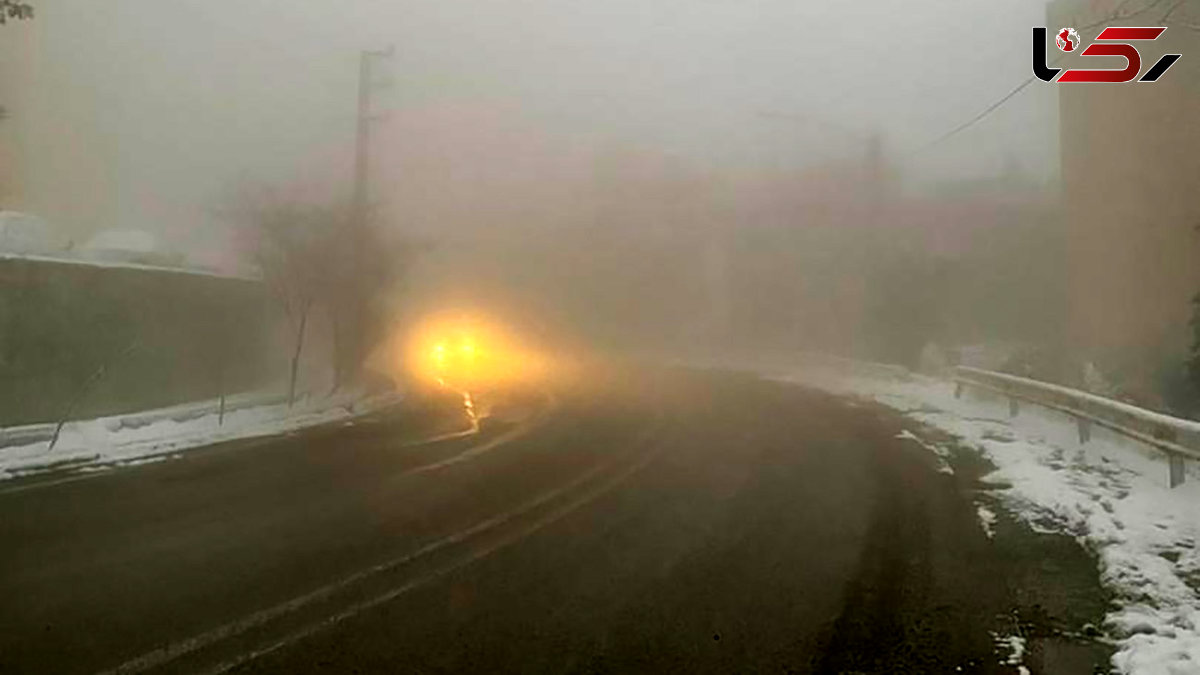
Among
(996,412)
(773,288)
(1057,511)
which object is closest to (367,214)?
(996,412)

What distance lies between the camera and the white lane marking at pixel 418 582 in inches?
211

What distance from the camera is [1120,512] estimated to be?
373 inches

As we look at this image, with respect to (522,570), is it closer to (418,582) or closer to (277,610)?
(418,582)

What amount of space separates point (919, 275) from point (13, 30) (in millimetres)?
32632

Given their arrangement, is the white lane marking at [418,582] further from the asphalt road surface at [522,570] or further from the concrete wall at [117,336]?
the concrete wall at [117,336]

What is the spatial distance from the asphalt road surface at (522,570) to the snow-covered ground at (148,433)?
1050mm

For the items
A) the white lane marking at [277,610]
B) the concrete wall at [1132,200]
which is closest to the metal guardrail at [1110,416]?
the white lane marking at [277,610]

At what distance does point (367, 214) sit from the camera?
→ 26906mm

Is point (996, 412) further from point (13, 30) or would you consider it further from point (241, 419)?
point (13, 30)

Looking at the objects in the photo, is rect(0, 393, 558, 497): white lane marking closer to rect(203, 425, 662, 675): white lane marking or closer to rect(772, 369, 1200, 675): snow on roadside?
rect(203, 425, 662, 675): white lane marking

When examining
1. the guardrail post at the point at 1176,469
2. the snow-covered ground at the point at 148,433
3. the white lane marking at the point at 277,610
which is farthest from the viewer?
the snow-covered ground at the point at 148,433

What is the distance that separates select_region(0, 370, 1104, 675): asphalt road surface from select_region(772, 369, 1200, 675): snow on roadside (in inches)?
11.1

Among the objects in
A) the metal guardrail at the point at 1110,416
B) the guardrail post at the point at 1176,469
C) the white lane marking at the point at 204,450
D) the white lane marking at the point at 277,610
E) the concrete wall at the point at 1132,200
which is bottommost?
the white lane marking at the point at 277,610

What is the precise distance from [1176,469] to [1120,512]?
6.03 ft
